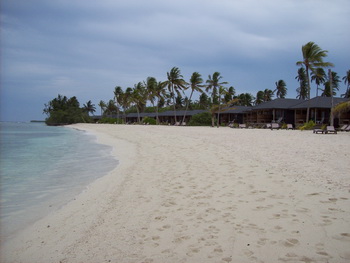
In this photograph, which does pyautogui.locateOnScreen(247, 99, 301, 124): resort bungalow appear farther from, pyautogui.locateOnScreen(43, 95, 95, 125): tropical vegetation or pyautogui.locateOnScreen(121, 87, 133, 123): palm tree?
pyautogui.locateOnScreen(43, 95, 95, 125): tropical vegetation

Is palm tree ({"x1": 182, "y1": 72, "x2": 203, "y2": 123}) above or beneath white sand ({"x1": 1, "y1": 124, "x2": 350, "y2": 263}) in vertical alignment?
above

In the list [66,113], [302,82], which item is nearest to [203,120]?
[302,82]

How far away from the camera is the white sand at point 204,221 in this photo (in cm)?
270

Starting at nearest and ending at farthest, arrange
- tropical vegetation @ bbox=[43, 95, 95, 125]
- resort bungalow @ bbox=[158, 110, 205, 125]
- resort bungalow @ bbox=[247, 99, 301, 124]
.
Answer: resort bungalow @ bbox=[247, 99, 301, 124]
resort bungalow @ bbox=[158, 110, 205, 125]
tropical vegetation @ bbox=[43, 95, 95, 125]

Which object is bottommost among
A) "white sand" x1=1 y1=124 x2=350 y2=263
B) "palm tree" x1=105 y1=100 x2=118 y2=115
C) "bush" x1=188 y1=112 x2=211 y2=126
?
"white sand" x1=1 y1=124 x2=350 y2=263

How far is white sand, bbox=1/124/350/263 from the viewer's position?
2.70m

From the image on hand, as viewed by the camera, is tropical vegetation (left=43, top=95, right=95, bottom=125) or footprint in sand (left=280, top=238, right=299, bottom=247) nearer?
footprint in sand (left=280, top=238, right=299, bottom=247)

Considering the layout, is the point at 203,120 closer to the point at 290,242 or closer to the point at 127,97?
the point at 127,97

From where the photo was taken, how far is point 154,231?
3.22 meters

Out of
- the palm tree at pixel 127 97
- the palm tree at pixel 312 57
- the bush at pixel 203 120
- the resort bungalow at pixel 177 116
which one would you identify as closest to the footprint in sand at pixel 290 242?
the palm tree at pixel 312 57

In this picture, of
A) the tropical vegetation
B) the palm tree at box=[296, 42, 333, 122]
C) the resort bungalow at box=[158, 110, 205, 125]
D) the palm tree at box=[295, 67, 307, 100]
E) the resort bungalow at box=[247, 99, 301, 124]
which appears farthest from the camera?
the tropical vegetation

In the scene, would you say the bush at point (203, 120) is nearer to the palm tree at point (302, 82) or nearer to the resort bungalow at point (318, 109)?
the resort bungalow at point (318, 109)

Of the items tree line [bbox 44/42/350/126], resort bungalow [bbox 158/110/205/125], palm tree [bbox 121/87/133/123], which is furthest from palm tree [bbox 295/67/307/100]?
palm tree [bbox 121/87/133/123]

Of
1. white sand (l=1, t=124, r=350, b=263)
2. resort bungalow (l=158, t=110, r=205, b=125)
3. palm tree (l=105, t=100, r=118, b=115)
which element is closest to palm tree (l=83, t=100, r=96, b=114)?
palm tree (l=105, t=100, r=118, b=115)
